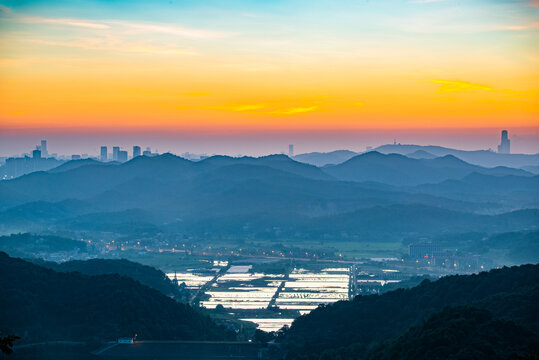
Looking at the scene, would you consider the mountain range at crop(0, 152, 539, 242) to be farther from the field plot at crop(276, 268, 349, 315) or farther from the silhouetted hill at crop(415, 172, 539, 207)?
the field plot at crop(276, 268, 349, 315)

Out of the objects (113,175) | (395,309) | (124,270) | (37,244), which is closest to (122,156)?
(113,175)

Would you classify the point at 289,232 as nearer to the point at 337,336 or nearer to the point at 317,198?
the point at 317,198

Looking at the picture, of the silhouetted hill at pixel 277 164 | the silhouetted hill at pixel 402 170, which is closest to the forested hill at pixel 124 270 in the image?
the silhouetted hill at pixel 277 164

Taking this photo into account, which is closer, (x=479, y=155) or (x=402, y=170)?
(x=402, y=170)

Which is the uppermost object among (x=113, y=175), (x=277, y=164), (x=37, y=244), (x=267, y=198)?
(x=277, y=164)

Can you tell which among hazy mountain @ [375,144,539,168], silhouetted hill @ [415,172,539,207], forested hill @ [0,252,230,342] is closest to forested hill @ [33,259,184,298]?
forested hill @ [0,252,230,342]

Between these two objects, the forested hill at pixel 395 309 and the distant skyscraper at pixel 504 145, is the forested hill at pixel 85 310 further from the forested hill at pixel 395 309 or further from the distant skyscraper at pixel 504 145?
the distant skyscraper at pixel 504 145

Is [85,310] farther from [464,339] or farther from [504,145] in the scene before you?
[504,145]

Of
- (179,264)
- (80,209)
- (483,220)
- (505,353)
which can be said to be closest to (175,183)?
(80,209)
